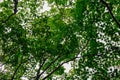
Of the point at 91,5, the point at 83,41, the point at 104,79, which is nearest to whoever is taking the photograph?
the point at 91,5

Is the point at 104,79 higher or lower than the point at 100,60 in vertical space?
lower

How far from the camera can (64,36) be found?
17.7 m

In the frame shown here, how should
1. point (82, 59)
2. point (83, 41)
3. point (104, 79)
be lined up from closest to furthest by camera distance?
point (104, 79), point (82, 59), point (83, 41)

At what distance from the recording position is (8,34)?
651 inches

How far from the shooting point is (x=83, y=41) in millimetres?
19406

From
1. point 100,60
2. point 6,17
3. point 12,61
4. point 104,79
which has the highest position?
point 6,17

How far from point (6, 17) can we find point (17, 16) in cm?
96

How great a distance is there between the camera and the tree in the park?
16.1m

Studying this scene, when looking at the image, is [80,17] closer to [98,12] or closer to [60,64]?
A: [98,12]

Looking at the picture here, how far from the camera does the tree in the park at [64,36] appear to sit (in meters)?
16.1

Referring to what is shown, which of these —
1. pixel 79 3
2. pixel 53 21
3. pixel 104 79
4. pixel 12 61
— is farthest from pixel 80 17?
pixel 12 61

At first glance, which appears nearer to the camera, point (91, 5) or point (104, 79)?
point (91, 5)

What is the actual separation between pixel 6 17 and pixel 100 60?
6.89 meters

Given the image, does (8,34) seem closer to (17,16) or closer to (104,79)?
(17,16)
